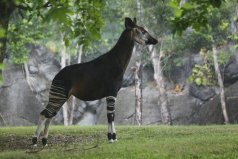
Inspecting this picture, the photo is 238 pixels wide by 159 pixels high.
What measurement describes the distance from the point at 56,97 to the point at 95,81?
1056mm

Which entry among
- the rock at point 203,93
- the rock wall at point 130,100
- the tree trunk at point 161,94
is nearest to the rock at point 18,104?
the rock wall at point 130,100

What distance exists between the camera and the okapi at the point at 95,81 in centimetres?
1080

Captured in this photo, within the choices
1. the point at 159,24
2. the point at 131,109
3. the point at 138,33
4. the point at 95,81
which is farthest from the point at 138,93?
the point at 95,81

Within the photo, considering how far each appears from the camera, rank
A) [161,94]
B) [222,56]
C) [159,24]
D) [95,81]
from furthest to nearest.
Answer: [222,56]
[161,94]
[159,24]
[95,81]

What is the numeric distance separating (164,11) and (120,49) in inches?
571

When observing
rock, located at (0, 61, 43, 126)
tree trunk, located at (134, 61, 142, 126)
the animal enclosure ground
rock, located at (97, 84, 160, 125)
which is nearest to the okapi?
the animal enclosure ground

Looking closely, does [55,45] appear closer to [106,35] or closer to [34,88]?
[34,88]

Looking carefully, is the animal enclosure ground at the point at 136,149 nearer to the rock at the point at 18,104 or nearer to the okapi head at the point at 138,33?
the okapi head at the point at 138,33

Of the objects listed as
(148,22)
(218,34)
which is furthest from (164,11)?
(218,34)

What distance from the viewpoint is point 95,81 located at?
36.0 ft

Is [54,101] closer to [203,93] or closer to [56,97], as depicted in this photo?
[56,97]

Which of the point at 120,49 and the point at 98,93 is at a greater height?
the point at 120,49

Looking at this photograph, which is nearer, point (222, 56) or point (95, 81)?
point (95, 81)

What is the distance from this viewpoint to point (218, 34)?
25922mm
